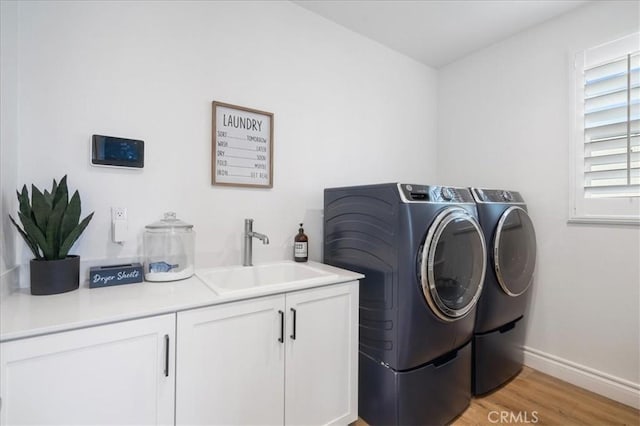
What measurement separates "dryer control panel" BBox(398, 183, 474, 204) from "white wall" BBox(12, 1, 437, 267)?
0.78 meters

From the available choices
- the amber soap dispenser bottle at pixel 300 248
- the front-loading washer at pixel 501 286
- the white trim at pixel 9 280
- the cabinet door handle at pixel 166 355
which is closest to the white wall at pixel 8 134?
the white trim at pixel 9 280

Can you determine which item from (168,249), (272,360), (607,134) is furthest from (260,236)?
(607,134)

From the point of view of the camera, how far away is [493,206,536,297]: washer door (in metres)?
1.82

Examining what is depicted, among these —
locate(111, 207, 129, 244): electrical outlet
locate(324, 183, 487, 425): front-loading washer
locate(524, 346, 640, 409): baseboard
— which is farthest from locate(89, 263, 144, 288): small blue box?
locate(524, 346, 640, 409): baseboard

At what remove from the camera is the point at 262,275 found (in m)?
1.73

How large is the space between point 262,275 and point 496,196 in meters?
1.65

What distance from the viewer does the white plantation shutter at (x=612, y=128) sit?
68.4 inches

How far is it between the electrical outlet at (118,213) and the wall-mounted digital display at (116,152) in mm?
212

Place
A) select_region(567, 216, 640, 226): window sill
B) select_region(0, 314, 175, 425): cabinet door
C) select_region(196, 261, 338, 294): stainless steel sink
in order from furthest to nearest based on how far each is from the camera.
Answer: select_region(567, 216, 640, 226): window sill
select_region(196, 261, 338, 294): stainless steel sink
select_region(0, 314, 175, 425): cabinet door

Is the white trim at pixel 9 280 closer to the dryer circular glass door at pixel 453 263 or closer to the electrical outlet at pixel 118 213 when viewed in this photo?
the electrical outlet at pixel 118 213

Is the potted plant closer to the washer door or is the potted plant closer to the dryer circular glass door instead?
the dryer circular glass door

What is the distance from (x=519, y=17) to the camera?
2.08m

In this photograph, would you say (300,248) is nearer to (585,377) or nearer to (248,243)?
(248,243)

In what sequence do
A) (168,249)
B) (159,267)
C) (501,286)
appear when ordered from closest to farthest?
(159,267) → (168,249) → (501,286)
